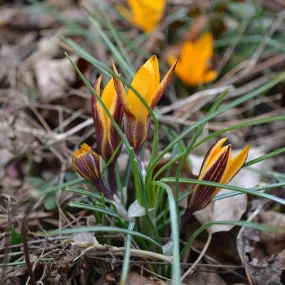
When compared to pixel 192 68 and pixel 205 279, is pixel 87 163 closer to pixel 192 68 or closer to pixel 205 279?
pixel 205 279

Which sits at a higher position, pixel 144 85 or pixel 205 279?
pixel 144 85

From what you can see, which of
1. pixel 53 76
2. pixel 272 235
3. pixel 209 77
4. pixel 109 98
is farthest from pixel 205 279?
pixel 53 76

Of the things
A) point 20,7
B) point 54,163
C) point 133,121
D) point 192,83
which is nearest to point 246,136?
point 192,83

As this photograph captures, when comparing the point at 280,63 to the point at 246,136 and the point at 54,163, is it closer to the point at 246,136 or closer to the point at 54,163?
the point at 246,136

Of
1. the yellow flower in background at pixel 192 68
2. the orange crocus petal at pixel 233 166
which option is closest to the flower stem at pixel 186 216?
the orange crocus petal at pixel 233 166

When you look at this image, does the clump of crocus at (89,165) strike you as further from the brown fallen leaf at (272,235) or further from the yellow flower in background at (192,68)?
the yellow flower in background at (192,68)

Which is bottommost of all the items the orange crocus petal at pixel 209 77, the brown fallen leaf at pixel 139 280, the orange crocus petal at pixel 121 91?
the brown fallen leaf at pixel 139 280

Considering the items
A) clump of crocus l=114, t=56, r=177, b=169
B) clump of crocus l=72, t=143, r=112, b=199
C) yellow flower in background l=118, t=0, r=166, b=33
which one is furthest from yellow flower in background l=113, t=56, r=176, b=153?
yellow flower in background l=118, t=0, r=166, b=33
